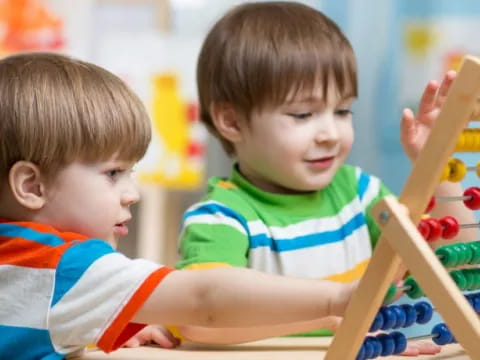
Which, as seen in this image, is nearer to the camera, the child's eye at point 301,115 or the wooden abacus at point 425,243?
the wooden abacus at point 425,243

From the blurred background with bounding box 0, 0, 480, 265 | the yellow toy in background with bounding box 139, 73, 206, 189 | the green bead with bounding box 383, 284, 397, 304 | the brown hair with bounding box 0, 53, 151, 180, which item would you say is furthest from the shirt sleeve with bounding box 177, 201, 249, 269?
the yellow toy in background with bounding box 139, 73, 206, 189

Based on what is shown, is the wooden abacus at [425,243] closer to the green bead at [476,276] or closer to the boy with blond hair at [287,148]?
the green bead at [476,276]

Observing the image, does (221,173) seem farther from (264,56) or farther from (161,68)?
(264,56)

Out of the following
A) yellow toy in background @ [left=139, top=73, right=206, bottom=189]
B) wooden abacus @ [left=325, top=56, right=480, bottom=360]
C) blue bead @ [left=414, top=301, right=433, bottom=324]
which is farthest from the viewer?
yellow toy in background @ [left=139, top=73, right=206, bottom=189]

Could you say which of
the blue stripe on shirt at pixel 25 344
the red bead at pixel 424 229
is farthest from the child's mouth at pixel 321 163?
the blue stripe on shirt at pixel 25 344

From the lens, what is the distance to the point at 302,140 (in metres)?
1.28

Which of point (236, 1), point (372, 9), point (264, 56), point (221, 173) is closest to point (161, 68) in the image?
point (236, 1)

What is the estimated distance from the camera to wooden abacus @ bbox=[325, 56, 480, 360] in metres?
0.76

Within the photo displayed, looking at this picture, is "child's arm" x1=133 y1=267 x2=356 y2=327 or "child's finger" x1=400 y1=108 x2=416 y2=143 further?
"child's finger" x1=400 y1=108 x2=416 y2=143

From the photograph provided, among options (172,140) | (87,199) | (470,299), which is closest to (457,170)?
(470,299)

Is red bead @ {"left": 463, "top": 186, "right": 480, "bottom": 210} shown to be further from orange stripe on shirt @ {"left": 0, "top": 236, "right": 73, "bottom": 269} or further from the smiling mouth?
orange stripe on shirt @ {"left": 0, "top": 236, "right": 73, "bottom": 269}

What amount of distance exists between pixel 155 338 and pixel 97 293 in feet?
0.90

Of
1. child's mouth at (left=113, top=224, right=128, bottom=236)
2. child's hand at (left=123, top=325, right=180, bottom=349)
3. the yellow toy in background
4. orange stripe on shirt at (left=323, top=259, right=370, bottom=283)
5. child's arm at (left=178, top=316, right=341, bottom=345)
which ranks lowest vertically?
the yellow toy in background

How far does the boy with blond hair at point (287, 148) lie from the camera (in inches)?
49.8
